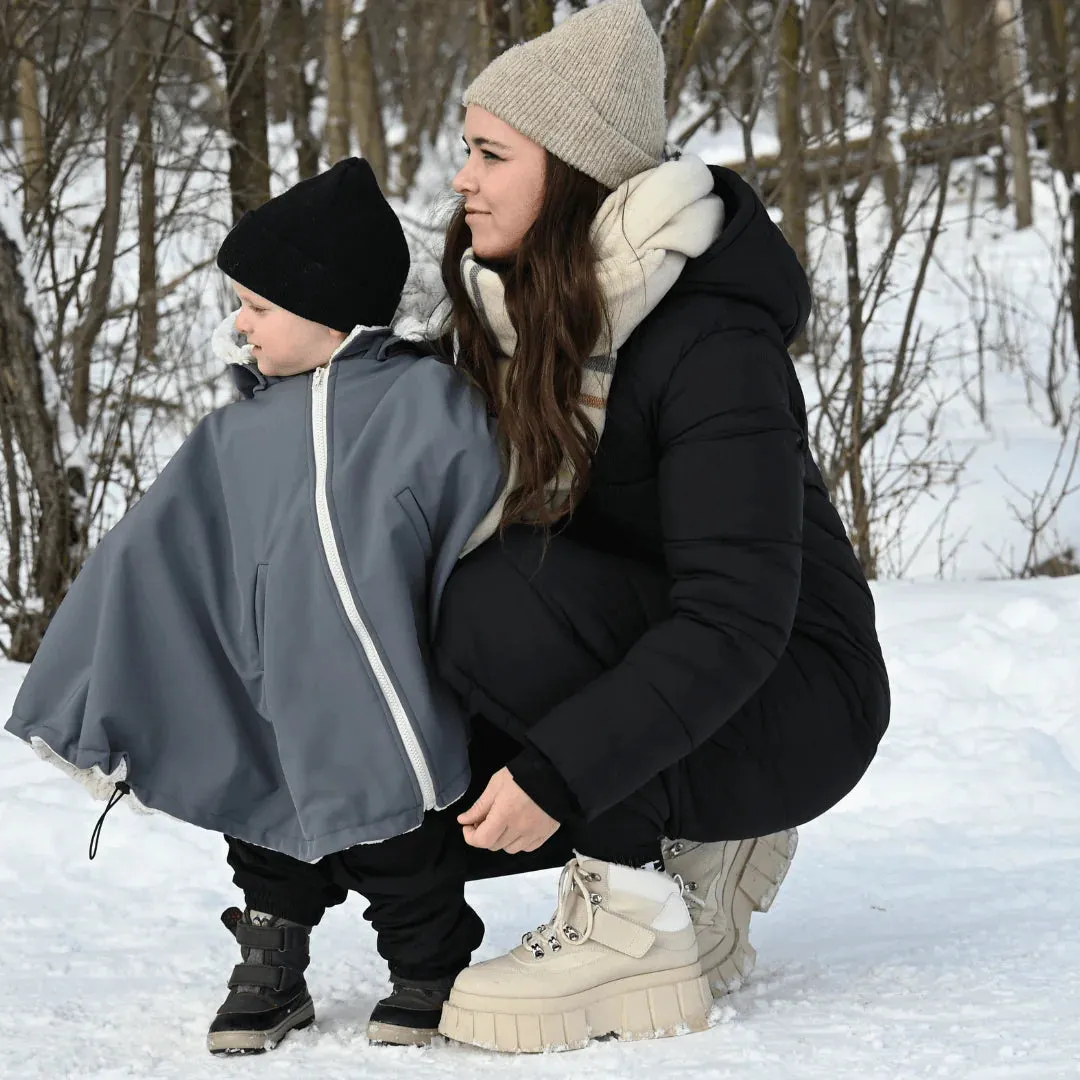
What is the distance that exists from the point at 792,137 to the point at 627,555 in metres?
4.10

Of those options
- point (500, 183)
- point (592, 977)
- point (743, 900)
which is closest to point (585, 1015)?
point (592, 977)

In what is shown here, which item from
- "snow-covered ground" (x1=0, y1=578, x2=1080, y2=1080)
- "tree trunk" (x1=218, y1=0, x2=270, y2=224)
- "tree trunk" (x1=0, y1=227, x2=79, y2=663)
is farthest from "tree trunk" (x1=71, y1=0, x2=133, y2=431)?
"snow-covered ground" (x1=0, y1=578, x2=1080, y2=1080)

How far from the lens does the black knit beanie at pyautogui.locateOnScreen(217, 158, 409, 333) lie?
5.79 feet

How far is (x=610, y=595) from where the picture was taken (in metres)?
1.71

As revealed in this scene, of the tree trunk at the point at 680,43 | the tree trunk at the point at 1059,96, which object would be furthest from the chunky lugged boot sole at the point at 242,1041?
the tree trunk at the point at 1059,96

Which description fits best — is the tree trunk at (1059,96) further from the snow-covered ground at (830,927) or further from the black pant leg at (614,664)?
the black pant leg at (614,664)

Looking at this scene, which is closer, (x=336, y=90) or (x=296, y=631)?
(x=296, y=631)

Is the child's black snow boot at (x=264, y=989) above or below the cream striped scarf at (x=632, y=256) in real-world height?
below

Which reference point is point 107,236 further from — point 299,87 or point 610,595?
point 299,87

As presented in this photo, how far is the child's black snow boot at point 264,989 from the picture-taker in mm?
1681

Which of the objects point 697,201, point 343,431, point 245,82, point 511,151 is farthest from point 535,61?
point 245,82

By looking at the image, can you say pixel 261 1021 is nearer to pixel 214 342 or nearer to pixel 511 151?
pixel 214 342

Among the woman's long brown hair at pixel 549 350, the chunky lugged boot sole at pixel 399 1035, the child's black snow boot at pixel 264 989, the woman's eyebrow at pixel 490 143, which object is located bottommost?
the chunky lugged boot sole at pixel 399 1035

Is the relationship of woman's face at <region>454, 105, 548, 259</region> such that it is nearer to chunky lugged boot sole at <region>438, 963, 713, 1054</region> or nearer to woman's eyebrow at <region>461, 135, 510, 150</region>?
woman's eyebrow at <region>461, 135, 510, 150</region>
